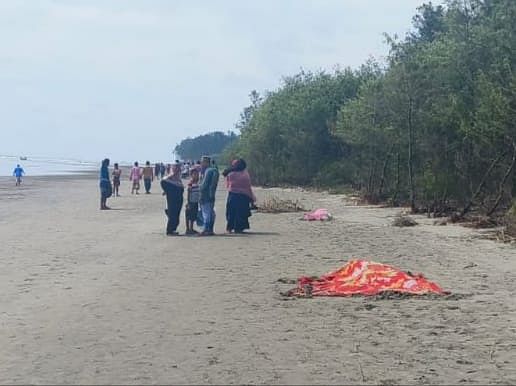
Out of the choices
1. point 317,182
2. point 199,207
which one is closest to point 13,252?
point 199,207

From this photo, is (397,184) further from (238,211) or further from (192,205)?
(192,205)

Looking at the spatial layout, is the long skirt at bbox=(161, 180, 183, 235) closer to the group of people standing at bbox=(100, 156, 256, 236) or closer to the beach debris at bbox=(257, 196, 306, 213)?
the group of people standing at bbox=(100, 156, 256, 236)

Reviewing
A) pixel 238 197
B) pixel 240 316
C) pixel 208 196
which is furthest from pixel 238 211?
pixel 240 316

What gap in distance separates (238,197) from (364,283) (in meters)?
9.15

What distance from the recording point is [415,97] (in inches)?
1110

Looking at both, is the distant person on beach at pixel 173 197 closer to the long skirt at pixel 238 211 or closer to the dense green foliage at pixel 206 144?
the long skirt at pixel 238 211

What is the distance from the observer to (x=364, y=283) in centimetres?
1171

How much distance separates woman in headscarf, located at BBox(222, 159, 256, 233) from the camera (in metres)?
20.5

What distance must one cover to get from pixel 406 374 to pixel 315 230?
47.9 ft

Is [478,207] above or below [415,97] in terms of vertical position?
below

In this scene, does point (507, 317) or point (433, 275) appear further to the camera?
point (433, 275)

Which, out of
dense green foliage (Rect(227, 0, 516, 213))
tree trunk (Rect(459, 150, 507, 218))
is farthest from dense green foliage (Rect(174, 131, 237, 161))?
tree trunk (Rect(459, 150, 507, 218))

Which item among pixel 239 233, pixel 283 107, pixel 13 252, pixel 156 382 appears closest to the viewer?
pixel 156 382

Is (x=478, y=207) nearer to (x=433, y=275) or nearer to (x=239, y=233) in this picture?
(x=239, y=233)
